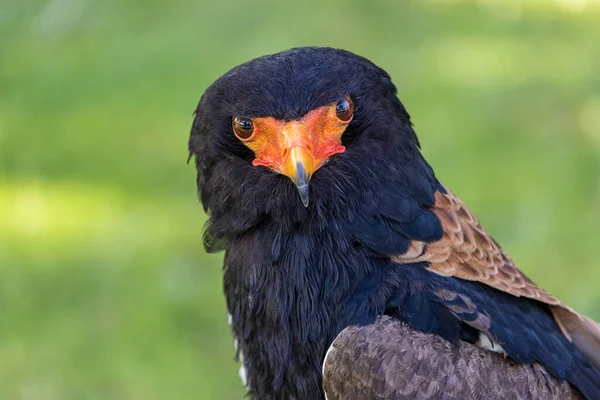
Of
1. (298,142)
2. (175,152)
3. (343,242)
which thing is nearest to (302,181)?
(298,142)

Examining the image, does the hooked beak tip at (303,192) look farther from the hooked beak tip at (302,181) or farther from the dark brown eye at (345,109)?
the dark brown eye at (345,109)

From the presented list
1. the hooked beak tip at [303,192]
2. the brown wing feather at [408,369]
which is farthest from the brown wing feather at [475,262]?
the hooked beak tip at [303,192]

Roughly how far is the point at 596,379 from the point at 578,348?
0.15m

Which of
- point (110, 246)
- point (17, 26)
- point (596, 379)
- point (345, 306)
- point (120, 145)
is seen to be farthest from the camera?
point (17, 26)

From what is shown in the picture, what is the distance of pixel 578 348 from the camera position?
155 inches

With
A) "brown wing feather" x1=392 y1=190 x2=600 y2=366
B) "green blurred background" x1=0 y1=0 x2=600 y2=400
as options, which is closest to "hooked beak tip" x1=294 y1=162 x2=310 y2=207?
"brown wing feather" x1=392 y1=190 x2=600 y2=366

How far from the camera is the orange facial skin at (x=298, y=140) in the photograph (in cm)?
352

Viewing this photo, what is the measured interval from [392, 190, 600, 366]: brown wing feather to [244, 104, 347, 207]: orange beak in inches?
19.2

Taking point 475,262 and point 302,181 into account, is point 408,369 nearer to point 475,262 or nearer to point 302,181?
point 475,262

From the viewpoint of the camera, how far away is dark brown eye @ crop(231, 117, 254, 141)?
3.62 metres

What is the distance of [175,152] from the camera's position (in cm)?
791

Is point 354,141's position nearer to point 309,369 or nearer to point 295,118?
point 295,118

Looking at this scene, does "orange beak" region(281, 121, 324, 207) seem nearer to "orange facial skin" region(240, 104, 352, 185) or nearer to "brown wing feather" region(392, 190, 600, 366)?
"orange facial skin" region(240, 104, 352, 185)

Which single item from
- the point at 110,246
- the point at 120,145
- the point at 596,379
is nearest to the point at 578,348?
the point at 596,379
